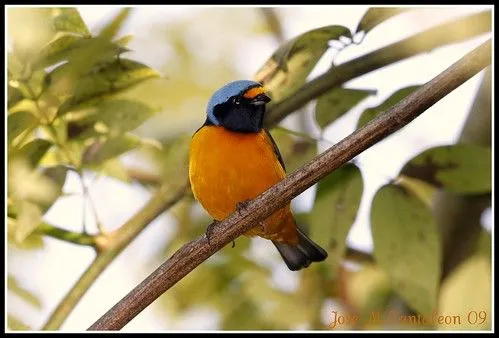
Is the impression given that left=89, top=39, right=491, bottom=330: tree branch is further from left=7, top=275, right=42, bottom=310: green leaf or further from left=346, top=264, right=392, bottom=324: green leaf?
left=346, top=264, right=392, bottom=324: green leaf

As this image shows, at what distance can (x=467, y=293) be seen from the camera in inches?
123

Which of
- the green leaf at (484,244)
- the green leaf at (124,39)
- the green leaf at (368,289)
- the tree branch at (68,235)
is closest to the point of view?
the green leaf at (124,39)

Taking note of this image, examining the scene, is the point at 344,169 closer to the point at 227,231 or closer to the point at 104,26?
the point at 227,231

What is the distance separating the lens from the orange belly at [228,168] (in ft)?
9.36

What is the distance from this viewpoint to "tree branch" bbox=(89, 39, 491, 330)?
1.96m

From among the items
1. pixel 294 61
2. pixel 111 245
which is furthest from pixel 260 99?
pixel 111 245

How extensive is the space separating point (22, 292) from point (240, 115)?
108cm

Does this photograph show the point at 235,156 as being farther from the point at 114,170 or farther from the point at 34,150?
the point at 34,150

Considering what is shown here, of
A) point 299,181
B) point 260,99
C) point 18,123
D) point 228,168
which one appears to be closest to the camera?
point 299,181

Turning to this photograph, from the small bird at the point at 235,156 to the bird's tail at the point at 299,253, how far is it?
0.04 feet

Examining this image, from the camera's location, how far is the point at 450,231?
3020 mm

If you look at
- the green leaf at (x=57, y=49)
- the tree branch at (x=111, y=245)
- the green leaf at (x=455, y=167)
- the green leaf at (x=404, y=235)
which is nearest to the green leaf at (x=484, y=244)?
the green leaf at (x=455, y=167)

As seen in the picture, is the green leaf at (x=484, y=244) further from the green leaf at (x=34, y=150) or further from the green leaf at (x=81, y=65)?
the green leaf at (x=34, y=150)

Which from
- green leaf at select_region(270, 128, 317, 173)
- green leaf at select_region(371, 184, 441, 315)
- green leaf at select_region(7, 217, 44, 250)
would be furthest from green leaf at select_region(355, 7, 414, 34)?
green leaf at select_region(7, 217, 44, 250)
